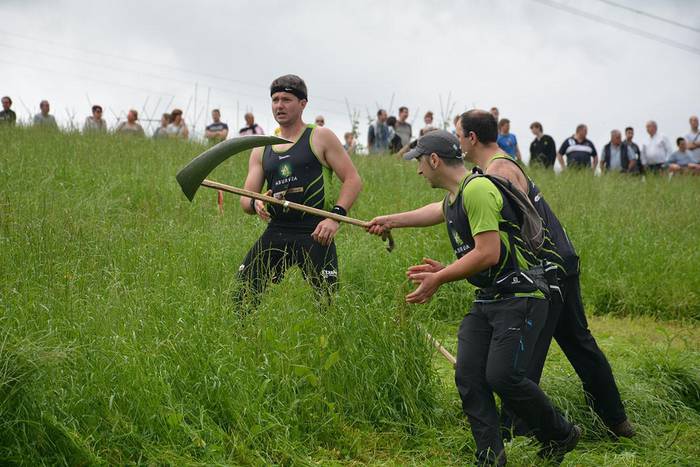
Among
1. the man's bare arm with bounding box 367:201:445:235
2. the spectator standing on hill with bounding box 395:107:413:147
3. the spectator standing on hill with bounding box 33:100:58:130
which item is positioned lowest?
the man's bare arm with bounding box 367:201:445:235

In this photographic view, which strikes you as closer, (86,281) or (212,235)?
(86,281)

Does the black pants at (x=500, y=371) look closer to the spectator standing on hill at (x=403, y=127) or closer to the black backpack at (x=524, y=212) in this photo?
the black backpack at (x=524, y=212)

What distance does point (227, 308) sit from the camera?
601 centimetres

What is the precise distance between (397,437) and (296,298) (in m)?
1.22

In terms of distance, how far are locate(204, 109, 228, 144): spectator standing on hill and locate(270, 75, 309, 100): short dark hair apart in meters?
11.1

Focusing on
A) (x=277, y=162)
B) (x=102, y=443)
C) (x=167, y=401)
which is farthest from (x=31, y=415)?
(x=277, y=162)

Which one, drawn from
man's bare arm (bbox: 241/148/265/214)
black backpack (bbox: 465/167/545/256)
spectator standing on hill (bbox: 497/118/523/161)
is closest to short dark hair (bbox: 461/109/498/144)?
black backpack (bbox: 465/167/545/256)

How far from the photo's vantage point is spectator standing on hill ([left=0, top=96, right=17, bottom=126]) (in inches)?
631

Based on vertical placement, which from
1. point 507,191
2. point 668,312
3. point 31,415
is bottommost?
point 668,312

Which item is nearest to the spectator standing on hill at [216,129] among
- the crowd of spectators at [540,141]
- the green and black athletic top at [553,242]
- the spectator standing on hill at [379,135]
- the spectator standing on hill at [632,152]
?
the crowd of spectators at [540,141]

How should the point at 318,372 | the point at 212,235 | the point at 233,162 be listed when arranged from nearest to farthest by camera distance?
the point at 318,372, the point at 212,235, the point at 233,162

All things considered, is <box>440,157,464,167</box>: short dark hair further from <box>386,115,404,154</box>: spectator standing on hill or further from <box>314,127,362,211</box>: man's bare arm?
<box>386,115,404,154</box>: spectator standing on hill

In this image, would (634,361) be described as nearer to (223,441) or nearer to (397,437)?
(397,437)

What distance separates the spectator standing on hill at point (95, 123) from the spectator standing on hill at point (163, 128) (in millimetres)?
948
